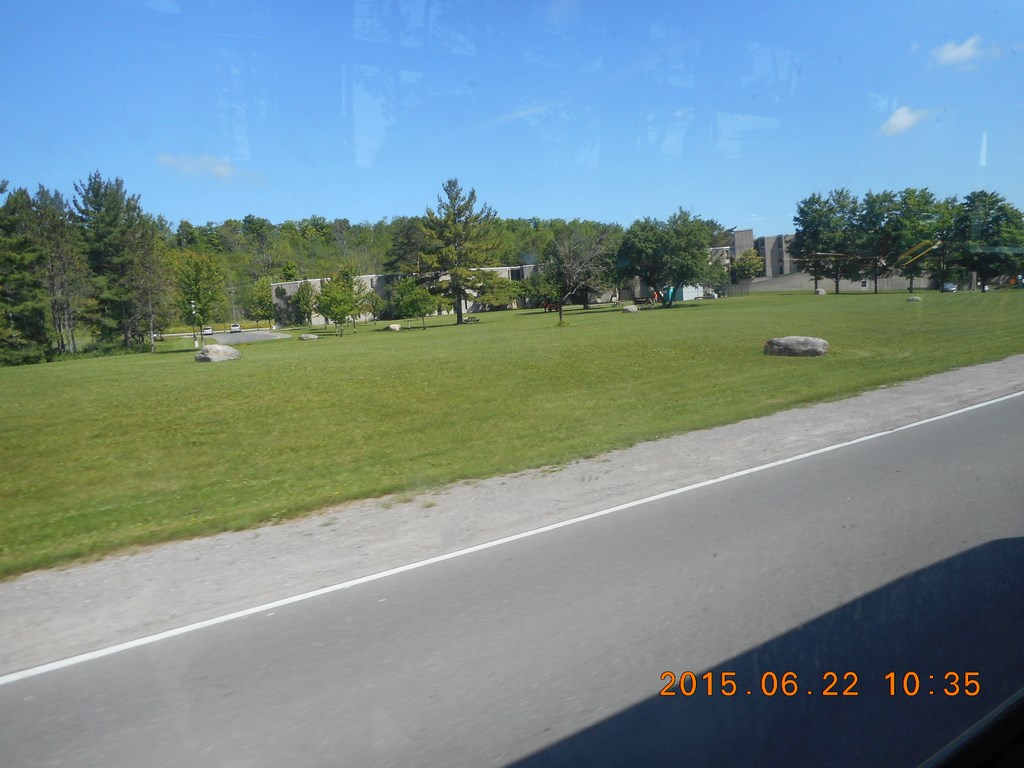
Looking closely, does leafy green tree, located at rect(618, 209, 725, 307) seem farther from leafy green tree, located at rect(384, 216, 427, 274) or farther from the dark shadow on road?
the dark shadow on road

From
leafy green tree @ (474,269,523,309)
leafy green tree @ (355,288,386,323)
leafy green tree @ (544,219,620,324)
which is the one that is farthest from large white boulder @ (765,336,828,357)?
leafy green tree @ (544,219,620,324)

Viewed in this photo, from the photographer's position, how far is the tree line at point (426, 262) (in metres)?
49.2

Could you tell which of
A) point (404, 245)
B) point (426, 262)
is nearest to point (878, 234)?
point (426, 262)

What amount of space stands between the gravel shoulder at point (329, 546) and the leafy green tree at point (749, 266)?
97.8 meters

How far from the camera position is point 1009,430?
10.4m

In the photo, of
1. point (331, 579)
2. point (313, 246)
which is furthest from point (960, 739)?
point (313, 246)

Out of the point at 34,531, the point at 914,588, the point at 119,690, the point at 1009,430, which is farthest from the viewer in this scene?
the point at 1009,430

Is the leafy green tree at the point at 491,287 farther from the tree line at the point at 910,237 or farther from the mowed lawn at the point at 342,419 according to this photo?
the mowed lawn at the point at 342,419

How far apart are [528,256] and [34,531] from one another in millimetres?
107947

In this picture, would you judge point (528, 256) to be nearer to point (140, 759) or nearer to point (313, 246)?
point (313, 246)

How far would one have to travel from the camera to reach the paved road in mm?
3562

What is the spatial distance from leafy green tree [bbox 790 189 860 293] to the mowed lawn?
136 feet

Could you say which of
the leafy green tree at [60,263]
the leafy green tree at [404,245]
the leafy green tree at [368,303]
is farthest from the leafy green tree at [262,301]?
the leafy green tree at [60,263]

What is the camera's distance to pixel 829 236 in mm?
71625
